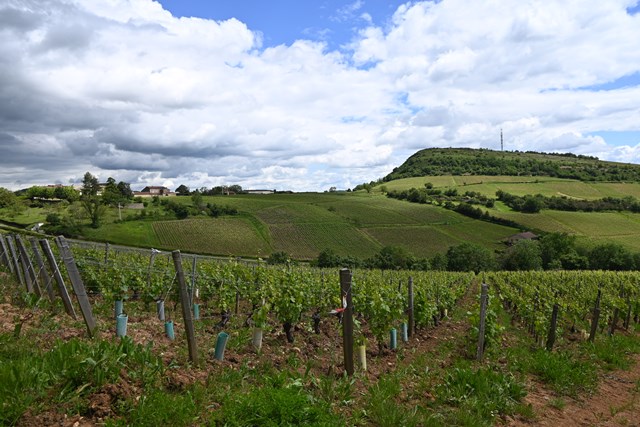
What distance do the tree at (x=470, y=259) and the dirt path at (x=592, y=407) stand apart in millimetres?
52911

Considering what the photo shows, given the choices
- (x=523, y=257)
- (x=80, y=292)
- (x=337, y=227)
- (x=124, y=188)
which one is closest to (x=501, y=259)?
(x=523, y=257)

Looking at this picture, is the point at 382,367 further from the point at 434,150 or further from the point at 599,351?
the point at 434,150

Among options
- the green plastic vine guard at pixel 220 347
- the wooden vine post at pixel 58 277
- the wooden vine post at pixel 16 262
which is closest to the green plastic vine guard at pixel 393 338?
the green plastic vine guard at pixel 220 347

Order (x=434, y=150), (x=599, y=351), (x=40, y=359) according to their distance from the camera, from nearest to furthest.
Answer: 1. (x=40, y=359)
2. (x=599, y=351)
3. (x=434, y=150)

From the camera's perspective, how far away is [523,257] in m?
59.5

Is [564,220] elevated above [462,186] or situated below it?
below

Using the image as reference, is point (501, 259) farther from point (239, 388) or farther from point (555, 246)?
point (239, 388)

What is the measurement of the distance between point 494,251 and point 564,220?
22.5 m

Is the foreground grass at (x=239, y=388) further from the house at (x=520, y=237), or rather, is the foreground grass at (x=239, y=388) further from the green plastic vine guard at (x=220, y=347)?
the house at (x=520, y=237)

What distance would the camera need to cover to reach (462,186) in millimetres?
106500

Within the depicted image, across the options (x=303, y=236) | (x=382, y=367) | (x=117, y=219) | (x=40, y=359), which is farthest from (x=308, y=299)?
(x=117, y=219)

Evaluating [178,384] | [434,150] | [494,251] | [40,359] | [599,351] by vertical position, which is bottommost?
[494,251]

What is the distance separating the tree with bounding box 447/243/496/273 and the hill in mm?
72219

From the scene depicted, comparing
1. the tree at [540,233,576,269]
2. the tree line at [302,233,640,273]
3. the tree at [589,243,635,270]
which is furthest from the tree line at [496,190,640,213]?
the tree at [589,243,635,270]
